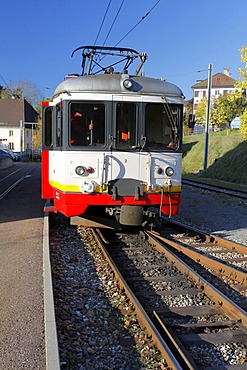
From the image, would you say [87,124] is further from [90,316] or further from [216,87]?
[216,87]

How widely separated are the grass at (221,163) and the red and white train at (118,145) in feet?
48.6

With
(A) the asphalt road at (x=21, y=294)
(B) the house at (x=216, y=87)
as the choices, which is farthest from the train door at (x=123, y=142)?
(B) the house at (x=216, y=87)

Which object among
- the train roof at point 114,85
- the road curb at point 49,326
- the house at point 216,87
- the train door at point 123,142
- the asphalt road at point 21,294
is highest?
the house at point 216,87

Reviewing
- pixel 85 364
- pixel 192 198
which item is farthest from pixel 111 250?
pixel 192 198

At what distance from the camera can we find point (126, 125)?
8531 mm

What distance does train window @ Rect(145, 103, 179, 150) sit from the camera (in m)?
8.59

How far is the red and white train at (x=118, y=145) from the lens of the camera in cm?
825

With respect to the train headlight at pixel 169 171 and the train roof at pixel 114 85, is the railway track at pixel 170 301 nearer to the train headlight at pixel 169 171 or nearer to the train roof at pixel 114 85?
the train headlight at pixel 169 171

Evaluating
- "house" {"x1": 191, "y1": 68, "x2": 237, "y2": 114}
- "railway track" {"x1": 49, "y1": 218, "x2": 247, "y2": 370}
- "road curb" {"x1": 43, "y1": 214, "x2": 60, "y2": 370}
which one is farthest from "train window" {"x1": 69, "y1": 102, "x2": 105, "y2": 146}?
"house" {"x1": 191, "y1": 68, "x2": 237, "y2": 114}

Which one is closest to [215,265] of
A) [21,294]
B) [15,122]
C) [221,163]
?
[21,294]

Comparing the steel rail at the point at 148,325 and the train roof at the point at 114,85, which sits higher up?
the train roof at the point at 114,85

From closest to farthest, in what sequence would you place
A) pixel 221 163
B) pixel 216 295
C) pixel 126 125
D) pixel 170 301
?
pixel 216 295 < pixel 170 301 < pixel 126 125 < pixel 221 163

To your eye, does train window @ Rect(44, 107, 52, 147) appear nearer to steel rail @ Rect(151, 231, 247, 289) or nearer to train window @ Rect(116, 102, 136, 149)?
train window @ Rect(116, 102, 136, 149)

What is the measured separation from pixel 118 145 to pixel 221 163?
962 inches
